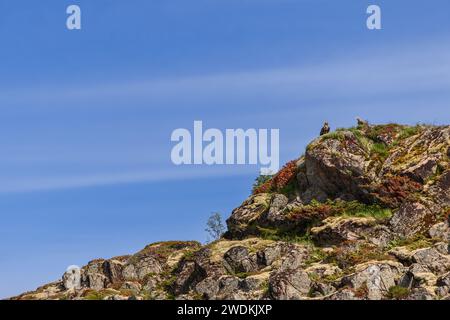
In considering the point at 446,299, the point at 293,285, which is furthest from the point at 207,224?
the point at 446,299

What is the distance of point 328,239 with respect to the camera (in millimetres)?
55875

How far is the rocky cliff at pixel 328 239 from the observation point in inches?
1944

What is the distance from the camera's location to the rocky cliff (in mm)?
49375

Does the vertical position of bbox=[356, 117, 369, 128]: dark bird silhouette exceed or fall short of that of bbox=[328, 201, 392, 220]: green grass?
it exceeds it

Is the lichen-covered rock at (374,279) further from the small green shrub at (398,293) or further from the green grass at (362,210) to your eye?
the green grass at (362,210)

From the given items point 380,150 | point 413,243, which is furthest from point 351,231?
point 380,150

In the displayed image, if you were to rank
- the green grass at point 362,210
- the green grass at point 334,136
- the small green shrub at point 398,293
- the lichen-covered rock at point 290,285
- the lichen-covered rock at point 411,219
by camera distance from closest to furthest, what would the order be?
the small green shrub at point 398,293, the lichen-covered rock at point 290,285, the lichen-covered rock at point 411,219, the green grass at point 362,210, the green grass at point 334,136

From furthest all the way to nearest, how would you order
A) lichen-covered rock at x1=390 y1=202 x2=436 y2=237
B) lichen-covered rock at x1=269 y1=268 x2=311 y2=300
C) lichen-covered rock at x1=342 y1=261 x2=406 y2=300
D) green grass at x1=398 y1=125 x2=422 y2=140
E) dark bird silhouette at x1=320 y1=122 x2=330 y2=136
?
dark bird silhouette at x1=320 y1=122 x2=330 y2=136 < green grass at x1=398 y1=125 x2=422 y2=140 < lichen-covered rock at x1=390 y1=202 x2=436 y2=237 < lichen-covered rock at x1=269 y1=268 x2=311 y2=300 < lichen-covered rock at x1=342 y1=261 x2=406 y2=300

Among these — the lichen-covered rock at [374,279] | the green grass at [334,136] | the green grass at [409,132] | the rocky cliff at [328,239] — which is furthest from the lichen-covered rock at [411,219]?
the green grass at [334,136]

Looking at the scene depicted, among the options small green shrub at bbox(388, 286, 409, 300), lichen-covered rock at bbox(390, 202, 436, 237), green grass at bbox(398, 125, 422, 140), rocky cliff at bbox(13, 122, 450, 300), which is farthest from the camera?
green grass at bbox(398, 125, 422, 140)

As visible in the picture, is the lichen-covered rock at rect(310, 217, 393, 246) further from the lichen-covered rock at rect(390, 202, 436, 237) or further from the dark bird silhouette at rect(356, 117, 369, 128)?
the dark bird silhouette at rect(356, 117, 369, 128)

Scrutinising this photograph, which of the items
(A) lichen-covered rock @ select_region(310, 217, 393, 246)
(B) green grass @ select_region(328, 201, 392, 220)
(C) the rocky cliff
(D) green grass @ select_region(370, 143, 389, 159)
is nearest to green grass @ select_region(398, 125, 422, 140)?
(C) the rocky cliff

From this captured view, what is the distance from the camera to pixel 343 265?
52062mm

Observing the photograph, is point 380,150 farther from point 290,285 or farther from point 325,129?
point 290,285
